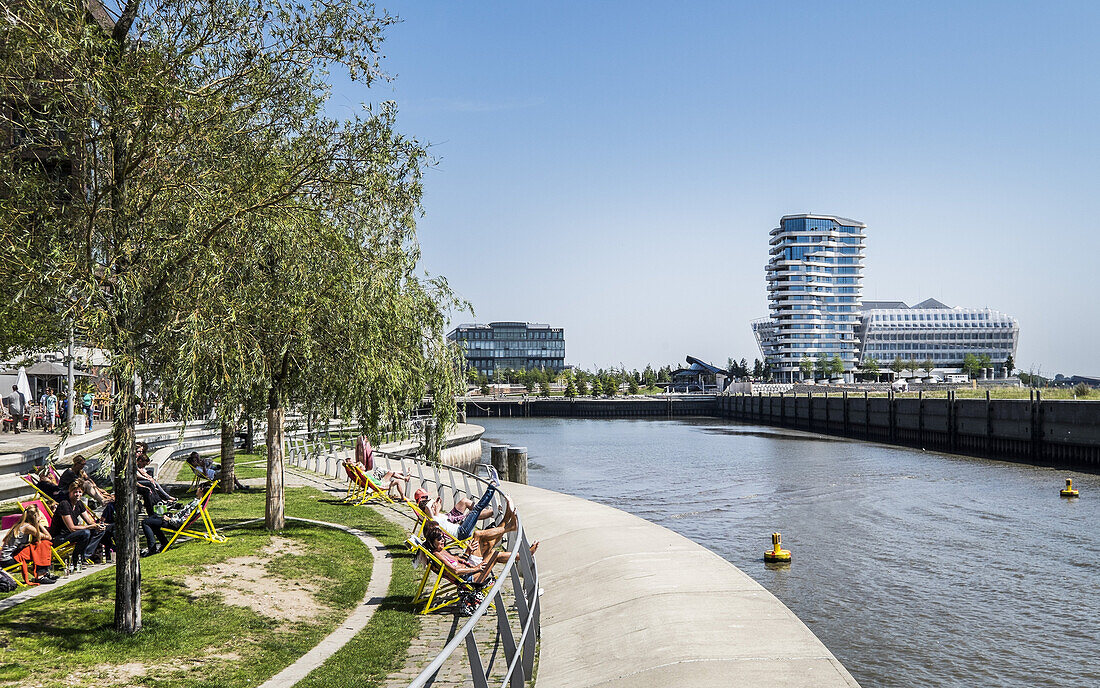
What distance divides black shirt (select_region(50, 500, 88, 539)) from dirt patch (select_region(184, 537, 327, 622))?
2.22 m

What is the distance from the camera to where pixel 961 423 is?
62.4 meters

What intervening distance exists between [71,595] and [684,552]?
8481 mm

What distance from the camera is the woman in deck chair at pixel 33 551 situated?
36.6 feet

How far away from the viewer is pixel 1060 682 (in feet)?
42.8

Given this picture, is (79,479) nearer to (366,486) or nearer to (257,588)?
(257,588)

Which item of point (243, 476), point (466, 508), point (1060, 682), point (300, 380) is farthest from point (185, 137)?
point (243, 476)

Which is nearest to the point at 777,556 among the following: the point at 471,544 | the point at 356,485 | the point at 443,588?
the point at 356,485

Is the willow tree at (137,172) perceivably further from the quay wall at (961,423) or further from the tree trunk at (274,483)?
the quay wall at (961,423)

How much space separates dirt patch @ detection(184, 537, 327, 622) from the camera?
10.8 metres

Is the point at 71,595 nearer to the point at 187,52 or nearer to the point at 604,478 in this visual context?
the point at 187,52

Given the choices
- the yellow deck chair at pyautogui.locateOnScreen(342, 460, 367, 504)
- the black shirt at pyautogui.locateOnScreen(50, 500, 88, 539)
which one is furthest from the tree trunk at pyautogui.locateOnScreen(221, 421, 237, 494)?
the black shirt at pyautogui.locateOnScreen(50, 500, 88, 539)

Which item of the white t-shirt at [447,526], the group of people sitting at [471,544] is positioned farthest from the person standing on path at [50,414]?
the white t-shirt at [447,526]

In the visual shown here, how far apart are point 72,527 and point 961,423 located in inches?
2501

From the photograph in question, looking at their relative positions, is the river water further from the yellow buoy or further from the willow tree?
the willow tree
